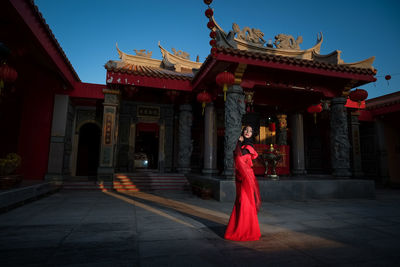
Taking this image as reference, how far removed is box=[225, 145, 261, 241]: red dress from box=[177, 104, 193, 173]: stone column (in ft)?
19.2

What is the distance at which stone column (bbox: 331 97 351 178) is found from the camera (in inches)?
264

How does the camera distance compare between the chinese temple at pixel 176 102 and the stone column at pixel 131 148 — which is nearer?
the chinese temple at pixel 176 102

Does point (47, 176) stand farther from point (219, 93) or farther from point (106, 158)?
point (219, 93)

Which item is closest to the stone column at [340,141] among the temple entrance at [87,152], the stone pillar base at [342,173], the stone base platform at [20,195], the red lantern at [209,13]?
the stone pillar base at [342,173]

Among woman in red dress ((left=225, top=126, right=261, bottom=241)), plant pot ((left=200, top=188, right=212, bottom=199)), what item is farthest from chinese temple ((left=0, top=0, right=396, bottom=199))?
woman in red dress ((left=225, top=126, right=261, bottom=241))

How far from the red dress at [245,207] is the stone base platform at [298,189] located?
8.90 ft

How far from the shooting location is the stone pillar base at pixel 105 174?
Answer: 23.6ft

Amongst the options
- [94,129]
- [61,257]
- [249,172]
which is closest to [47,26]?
[61,257]

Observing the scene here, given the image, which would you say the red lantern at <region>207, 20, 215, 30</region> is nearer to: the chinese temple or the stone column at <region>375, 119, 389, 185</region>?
→ the chinese temple

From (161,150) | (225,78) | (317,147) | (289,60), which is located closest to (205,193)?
(225,78)

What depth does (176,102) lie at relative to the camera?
9.58 metres

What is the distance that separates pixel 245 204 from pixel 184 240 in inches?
31.1

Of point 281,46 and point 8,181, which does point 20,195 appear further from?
point 281,46

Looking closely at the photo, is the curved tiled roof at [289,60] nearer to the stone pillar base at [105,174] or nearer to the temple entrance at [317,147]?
the stone pillar base at [105,174]
